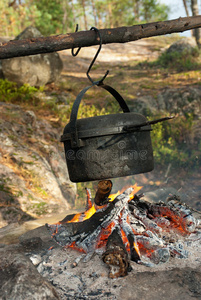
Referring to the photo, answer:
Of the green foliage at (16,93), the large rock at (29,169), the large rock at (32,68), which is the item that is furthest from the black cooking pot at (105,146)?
the large rock at (32,68)

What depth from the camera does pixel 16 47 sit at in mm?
2281

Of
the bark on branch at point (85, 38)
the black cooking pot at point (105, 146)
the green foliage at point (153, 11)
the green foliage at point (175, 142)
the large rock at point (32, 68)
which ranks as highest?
the green foliage at point (153, 11)

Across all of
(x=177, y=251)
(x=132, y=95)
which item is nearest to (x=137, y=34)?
(x=177, y=251)

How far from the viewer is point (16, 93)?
765 cm

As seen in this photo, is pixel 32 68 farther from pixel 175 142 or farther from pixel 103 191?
pixel 103 191

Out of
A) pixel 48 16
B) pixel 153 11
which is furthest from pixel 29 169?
pixel 153 11

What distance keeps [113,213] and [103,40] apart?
177cm

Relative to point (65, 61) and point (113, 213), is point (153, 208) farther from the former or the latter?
point (65, 61)

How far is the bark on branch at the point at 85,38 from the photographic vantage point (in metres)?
2.29

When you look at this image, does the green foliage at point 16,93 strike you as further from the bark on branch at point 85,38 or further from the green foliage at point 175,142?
the bark on branch at point 85,38

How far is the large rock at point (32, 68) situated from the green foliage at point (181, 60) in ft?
18.3

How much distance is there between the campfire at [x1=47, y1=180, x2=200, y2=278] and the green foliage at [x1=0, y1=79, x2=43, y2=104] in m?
5.22

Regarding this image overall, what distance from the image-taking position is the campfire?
98.2 inches

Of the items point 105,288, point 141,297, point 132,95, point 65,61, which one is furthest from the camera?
point 65,61
